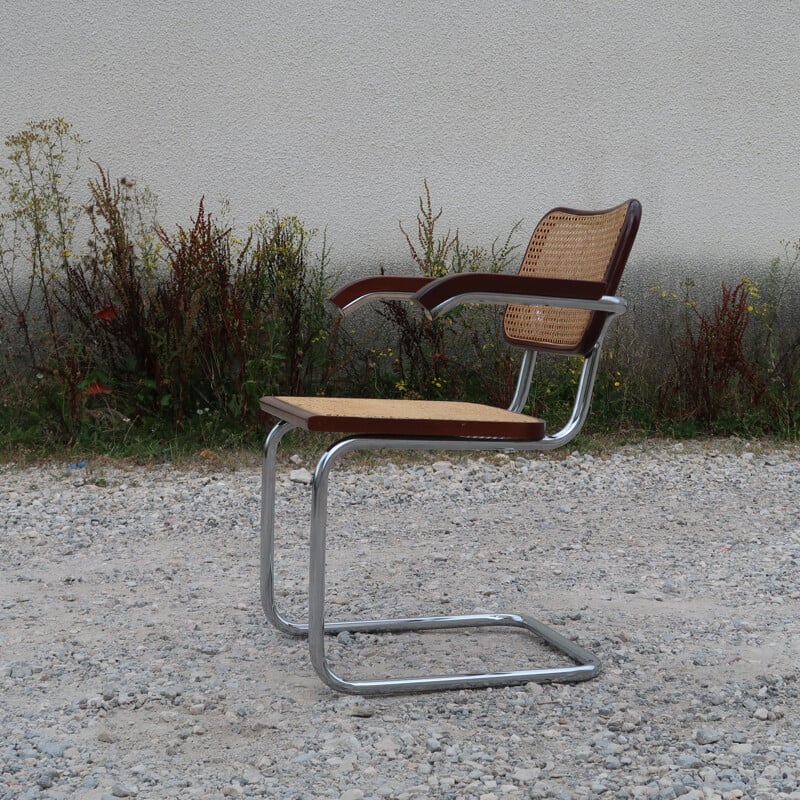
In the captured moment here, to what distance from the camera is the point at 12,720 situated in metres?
1.85

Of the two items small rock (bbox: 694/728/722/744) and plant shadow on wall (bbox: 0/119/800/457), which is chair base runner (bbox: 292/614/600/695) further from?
plant shadow on wall (bbox: 0/119/800/457)

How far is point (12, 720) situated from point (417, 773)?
0.74 meters

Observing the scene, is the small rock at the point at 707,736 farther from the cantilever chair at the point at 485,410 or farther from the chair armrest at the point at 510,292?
the chair armrest at the point at 510,292

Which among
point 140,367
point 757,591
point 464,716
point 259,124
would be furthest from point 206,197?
point 464,716

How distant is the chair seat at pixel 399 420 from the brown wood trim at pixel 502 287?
217 millimetres

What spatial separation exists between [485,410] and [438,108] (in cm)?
310

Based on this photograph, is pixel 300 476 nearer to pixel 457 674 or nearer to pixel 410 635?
pixel 410 635

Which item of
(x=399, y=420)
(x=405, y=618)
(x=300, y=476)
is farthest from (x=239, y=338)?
(x=399, y=420)

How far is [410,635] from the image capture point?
2389 mm

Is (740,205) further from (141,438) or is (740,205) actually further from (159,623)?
(159,623)

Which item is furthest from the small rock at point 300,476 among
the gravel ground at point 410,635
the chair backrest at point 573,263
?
the chair backrest at point 573,263

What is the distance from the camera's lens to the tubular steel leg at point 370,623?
1.86 metres

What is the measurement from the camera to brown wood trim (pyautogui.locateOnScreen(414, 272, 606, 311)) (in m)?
1.74

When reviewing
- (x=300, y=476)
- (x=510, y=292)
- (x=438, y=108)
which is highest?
(x=438, y=108)
